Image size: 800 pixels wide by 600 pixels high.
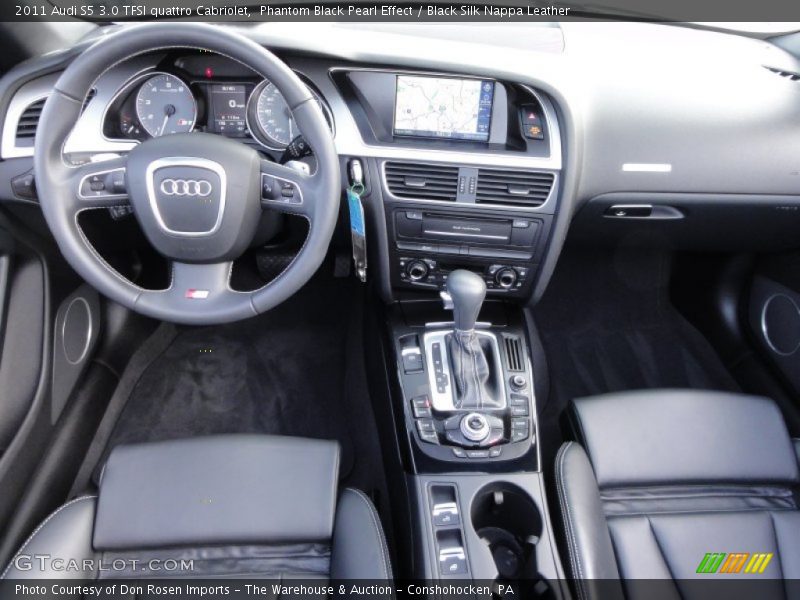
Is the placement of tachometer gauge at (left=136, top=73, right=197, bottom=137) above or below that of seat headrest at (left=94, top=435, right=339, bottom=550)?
above

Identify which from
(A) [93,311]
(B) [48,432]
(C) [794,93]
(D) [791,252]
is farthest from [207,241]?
(D) [791,252]

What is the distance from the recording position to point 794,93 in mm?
1600

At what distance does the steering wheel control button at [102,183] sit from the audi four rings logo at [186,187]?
0.11m

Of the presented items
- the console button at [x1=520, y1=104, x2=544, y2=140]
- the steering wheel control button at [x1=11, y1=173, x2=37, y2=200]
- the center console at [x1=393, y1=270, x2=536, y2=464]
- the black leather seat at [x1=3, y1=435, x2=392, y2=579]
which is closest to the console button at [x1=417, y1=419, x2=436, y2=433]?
the center console at [x1=393, y1=270, x2=536, y2=464]

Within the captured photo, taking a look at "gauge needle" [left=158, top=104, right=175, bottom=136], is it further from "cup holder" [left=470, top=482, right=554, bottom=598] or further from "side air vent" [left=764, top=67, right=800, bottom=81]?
"side air vent" [left=764, top=67, right=800, bottom=81]

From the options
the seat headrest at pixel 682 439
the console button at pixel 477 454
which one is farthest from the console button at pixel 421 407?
the seat headrest at pixel 682 439

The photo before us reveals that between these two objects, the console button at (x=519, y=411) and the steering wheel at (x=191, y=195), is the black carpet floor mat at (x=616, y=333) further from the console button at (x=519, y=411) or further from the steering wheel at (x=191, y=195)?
the steering wheel at (x=191, y=195)

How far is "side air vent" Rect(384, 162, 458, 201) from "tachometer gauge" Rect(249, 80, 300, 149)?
0.24 m

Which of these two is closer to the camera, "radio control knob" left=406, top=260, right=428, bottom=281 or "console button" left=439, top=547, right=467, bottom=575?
"console button" left=439, top=547, right=467, bottom=575

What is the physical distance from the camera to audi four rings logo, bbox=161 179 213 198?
46.5 inches

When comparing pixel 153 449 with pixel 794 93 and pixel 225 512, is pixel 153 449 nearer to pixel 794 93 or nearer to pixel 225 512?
pixel 225 512

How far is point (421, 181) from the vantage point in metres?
1.47

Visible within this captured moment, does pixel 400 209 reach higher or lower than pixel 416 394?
higher

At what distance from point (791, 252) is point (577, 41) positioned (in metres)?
0.97
